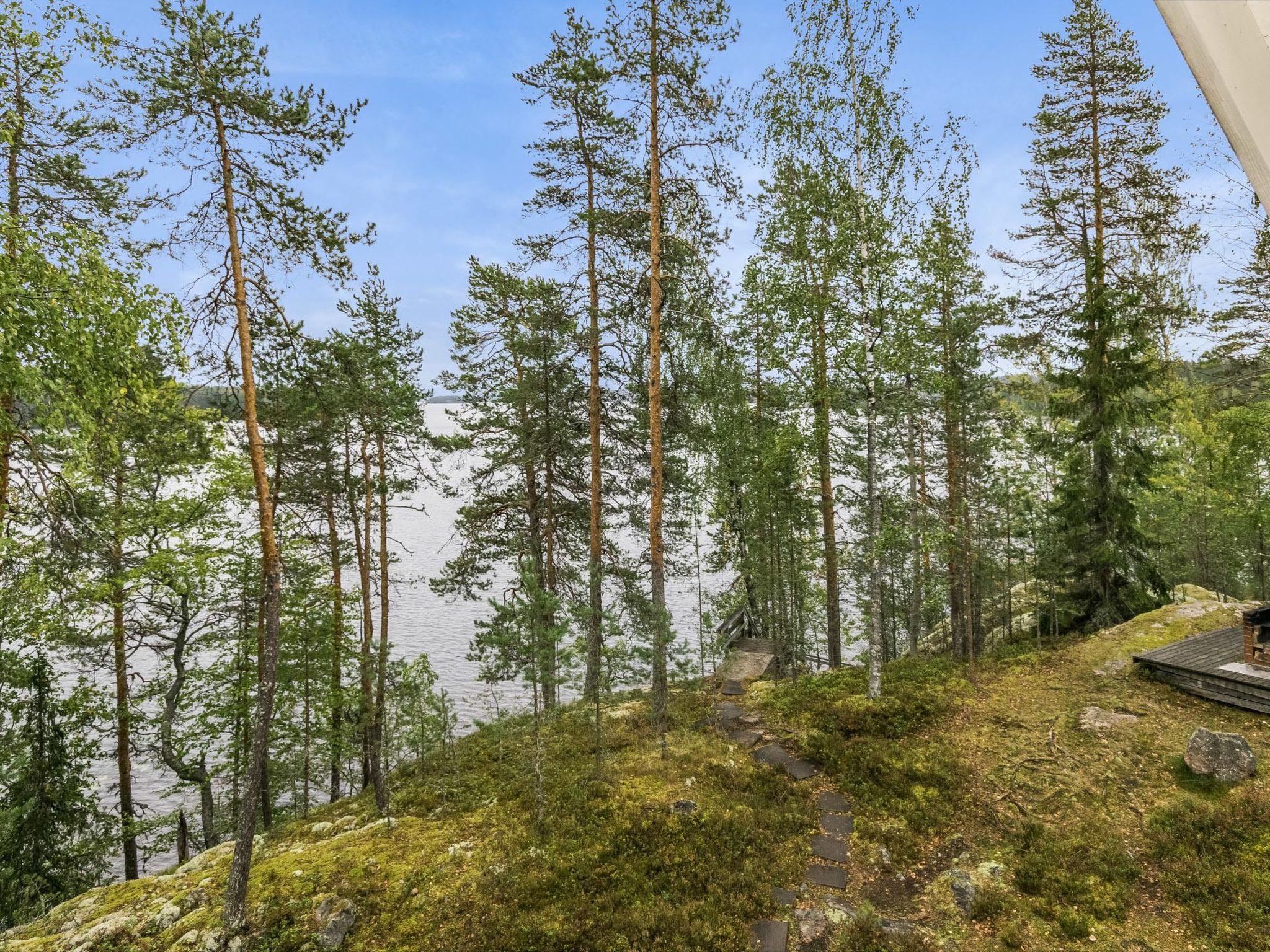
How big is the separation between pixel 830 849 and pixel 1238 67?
35.7ft

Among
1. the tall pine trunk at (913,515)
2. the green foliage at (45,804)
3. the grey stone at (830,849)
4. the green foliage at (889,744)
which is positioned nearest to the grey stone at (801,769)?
the green foliage at (889,744)

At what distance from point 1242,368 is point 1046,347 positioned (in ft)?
22.5

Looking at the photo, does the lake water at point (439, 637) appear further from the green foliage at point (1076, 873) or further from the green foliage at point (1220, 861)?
the green foliage at point (1220, 861)

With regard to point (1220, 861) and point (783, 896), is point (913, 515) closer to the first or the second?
point (1220, 861)

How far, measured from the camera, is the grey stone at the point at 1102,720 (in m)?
10.7

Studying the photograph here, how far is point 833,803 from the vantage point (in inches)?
402

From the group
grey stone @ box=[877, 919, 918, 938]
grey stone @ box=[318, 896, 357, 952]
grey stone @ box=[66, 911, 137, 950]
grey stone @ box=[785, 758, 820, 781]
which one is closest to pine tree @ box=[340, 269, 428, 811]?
grey stone @ box=[66, 911, 137, 950]

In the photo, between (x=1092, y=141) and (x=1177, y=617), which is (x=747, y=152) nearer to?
(x=1092, y=141)

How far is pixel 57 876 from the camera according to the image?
12547 millimetres

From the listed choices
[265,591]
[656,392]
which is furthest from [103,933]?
[656,392]

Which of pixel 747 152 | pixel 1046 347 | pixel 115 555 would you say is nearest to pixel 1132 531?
pixel 1046 347

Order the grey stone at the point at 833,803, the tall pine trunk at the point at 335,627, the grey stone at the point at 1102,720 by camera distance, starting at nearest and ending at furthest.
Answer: the grey stone at the point at 833,803
the grey stone at the point at 1102,720
the tall pine trunk at the point at 335,627

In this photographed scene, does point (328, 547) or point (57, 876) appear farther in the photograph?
point (328, 547)

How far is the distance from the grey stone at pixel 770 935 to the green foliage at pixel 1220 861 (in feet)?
16.8
